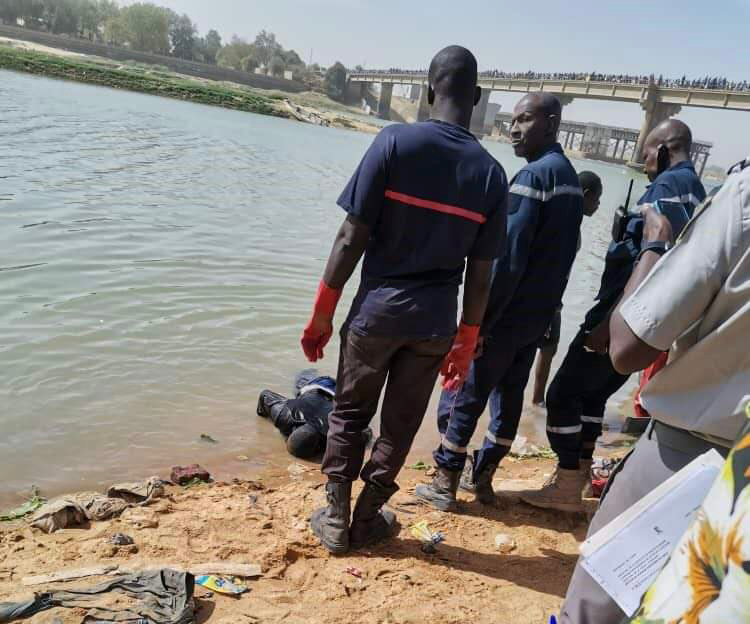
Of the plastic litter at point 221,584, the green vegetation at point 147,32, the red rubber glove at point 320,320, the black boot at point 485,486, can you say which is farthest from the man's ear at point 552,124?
the green vegetation at point 147,32

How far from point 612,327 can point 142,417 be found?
14.1ft

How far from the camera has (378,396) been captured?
3.06m

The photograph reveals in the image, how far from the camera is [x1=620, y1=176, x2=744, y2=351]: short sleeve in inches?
61.7

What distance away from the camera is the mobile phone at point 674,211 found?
10.5ft

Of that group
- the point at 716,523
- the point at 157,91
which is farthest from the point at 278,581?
the point at 157,91

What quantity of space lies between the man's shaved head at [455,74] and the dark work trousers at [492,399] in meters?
1.37

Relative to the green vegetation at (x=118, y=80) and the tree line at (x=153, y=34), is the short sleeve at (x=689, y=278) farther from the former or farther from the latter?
the tree line at (x=153, y=34)

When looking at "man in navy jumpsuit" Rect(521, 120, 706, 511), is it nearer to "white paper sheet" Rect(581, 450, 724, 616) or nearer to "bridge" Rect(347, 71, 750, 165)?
"white paper sheet" Rect(581, 450, 724, 616)

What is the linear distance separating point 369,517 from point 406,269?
1.34 meters

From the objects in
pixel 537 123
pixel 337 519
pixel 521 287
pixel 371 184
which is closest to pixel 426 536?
pixel 337 519

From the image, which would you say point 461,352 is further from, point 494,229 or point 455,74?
point 455,74

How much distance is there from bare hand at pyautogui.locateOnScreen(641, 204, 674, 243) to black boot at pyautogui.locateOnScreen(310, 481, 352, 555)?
1803 millimetres

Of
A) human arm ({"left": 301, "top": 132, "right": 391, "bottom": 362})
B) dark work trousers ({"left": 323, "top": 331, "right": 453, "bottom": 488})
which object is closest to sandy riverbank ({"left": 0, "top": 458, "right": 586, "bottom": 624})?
dark work trousers ({"left": 323, "top": 331, "right": 453, "bottom": 488})

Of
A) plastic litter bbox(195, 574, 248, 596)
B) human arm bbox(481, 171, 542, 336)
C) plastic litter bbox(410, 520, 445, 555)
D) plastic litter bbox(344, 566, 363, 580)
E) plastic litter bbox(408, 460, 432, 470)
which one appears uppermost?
human arm bbox(481, 171, 542, 336)
